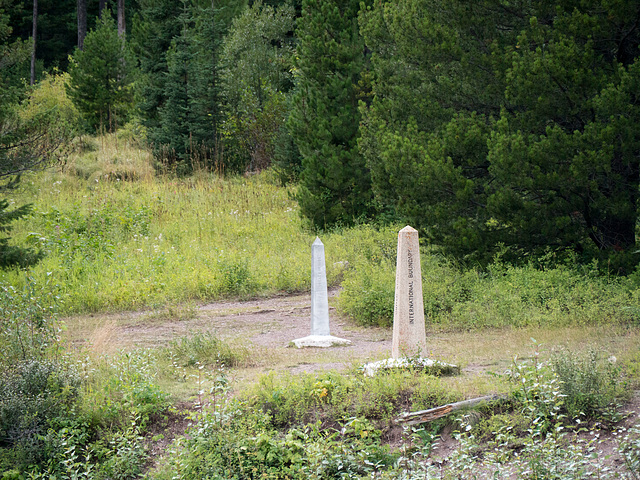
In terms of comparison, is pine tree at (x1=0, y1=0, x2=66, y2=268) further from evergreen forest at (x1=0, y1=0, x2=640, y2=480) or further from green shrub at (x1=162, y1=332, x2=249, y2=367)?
green shrub at (x1=162, y1=332, x2=249, y2=367)

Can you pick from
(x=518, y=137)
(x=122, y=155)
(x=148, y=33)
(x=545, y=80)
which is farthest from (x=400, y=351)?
(x=148, y=33)

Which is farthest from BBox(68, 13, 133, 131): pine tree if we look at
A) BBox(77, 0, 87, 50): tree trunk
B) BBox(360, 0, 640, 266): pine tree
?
BBox(360, 0, 640, 266): pine tree

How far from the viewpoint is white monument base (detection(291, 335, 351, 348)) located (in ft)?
28.7

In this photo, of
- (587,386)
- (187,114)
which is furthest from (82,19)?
(587,386)

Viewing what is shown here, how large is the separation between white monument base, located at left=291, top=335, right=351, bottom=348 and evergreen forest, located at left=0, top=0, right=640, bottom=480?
0.37 metres

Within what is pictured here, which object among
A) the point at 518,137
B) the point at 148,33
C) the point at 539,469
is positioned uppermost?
the point at 148,33

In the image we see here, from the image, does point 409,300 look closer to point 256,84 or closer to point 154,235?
point 154,235

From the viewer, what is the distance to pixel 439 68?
11539mm

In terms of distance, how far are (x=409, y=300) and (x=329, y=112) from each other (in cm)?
1094

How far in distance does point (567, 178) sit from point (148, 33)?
A: 71.1ft

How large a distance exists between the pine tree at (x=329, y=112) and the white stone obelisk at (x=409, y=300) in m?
10.1

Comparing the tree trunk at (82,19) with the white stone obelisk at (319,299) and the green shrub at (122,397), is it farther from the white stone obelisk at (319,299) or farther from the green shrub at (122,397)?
the green shrub at (122,397)

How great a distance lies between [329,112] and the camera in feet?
55.5

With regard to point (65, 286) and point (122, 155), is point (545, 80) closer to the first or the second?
point (65, 286)
